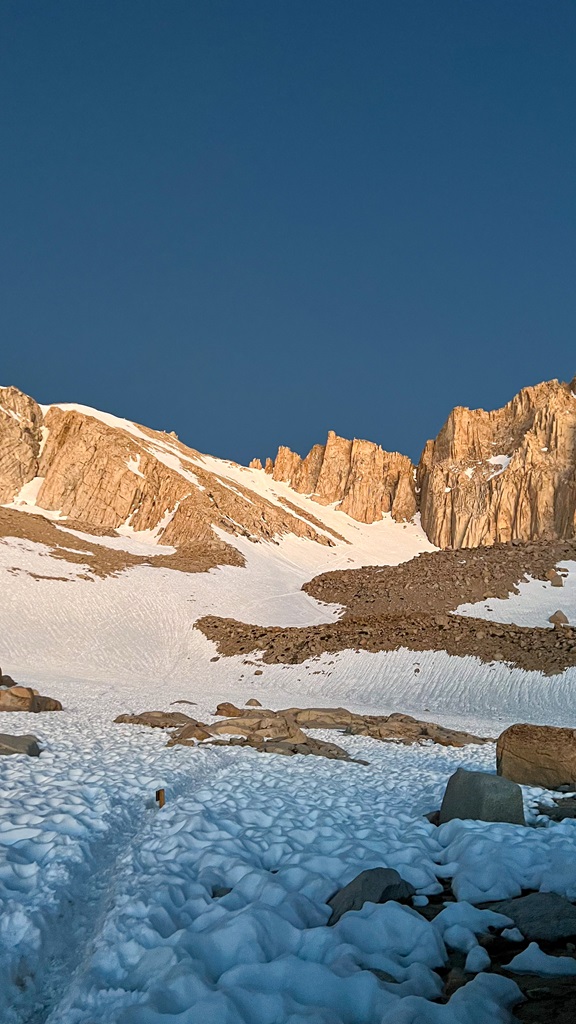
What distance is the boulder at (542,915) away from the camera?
388 cm

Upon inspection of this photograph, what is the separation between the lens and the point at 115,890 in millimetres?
5117

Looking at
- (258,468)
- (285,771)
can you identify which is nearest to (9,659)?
(285,771)

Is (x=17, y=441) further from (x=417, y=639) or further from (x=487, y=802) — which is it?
(x=487, y=802)

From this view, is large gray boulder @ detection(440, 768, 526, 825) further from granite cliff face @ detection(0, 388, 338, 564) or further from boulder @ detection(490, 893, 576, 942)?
granite cliff face @ detection(0, 388, 338, 564)

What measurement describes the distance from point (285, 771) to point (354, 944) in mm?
6878

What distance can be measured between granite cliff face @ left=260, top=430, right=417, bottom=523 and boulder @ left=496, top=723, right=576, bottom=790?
111m

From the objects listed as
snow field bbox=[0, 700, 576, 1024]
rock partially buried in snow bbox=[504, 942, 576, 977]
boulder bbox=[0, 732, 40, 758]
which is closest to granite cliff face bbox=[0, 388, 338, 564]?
boulder bbox=[0, 732, 40, 758]

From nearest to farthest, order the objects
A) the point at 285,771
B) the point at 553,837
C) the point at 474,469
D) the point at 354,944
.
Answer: the point at 354,944 → the point at 553,837 → the point at 285,771 → the point at 474,469

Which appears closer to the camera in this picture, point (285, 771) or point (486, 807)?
point (486, 807)

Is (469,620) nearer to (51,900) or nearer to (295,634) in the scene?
(295,634)

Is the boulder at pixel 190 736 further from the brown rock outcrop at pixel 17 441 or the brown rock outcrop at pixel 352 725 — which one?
the brown rock outcrop at pixel 17 441

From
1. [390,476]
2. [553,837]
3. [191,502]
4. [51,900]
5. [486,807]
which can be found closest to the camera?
[51,900]

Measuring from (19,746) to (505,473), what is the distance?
102 meters

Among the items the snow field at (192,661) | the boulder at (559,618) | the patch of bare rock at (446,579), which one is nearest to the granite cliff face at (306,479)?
the snow field at (192,661)
